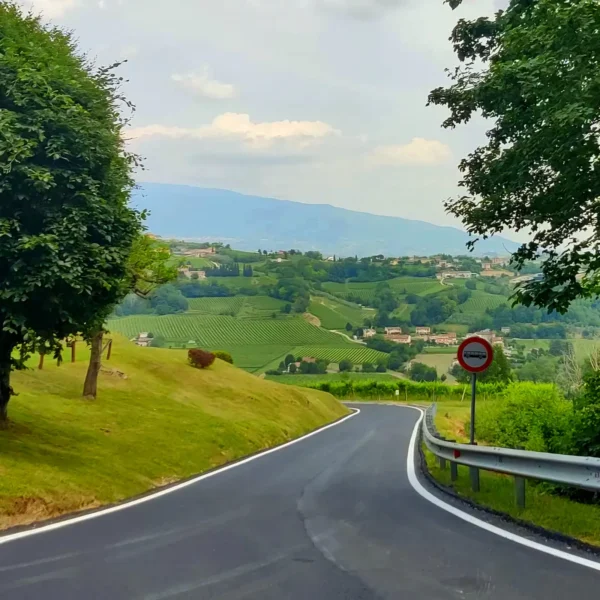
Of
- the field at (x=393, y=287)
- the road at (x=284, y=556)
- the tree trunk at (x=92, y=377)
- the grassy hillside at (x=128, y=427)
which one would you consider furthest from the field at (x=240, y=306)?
the road at (x=284, y=556)

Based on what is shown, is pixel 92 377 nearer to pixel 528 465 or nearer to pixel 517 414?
pixel 528 465

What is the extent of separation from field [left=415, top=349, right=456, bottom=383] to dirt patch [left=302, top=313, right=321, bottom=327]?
68.5ft

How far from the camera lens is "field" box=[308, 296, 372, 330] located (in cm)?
13288

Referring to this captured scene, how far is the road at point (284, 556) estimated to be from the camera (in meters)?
6.04

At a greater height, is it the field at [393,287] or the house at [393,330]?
the field at [393,287]

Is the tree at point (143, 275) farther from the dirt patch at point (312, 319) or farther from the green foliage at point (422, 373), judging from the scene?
the dirt patch at point (312, 319)

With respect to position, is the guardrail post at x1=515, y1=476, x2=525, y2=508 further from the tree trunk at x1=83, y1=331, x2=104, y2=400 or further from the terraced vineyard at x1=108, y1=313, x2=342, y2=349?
the terraced vineyard at x1=108, y1=313, x2=342, y2=349

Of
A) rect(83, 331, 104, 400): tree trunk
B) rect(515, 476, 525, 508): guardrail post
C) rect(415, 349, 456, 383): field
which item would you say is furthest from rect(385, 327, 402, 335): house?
rect(515, 476, 525, 508): guardrail post

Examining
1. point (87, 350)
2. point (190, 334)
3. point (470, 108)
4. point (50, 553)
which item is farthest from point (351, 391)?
point (50, 553)

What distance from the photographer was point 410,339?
129375 millimetres

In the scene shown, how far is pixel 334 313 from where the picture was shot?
140 metres

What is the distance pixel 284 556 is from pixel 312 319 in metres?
123

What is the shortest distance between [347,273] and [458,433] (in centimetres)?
14467

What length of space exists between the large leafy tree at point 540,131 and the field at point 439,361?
92.1m
